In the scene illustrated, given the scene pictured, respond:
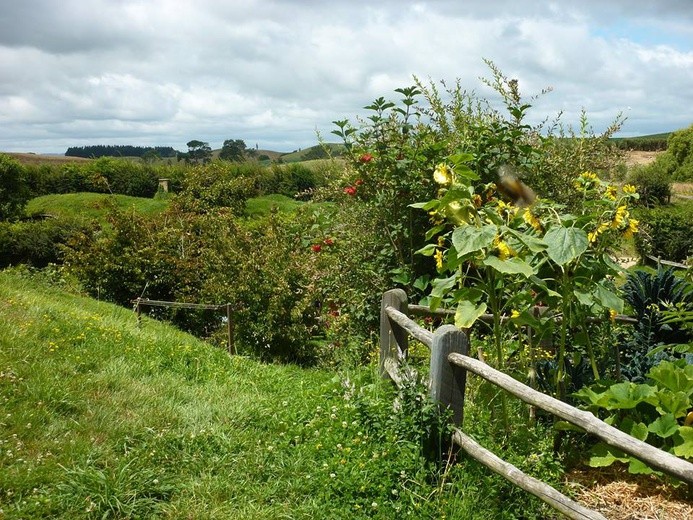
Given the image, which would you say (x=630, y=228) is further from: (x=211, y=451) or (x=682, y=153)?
(x=682, y=153)

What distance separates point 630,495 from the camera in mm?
3584

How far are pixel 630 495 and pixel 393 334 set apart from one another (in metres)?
2.11

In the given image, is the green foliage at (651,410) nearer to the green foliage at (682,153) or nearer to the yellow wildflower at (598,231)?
the yellow wildflower at (598,231)

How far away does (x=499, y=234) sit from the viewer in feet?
12.5

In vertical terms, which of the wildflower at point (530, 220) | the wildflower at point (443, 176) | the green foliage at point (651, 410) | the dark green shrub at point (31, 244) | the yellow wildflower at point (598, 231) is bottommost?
the dark green shrub at point (31, 244)

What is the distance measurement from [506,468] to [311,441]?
1398 mm

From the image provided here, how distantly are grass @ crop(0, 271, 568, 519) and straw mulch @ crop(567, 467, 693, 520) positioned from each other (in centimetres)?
31

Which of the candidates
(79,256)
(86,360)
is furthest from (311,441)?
(79,256)

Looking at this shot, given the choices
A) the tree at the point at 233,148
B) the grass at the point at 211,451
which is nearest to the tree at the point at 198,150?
the tree at the point at 233,148

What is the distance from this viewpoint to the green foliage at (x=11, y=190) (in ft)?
95.8

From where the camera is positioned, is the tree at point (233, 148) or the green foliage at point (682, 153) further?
the tree at point (233, 148)

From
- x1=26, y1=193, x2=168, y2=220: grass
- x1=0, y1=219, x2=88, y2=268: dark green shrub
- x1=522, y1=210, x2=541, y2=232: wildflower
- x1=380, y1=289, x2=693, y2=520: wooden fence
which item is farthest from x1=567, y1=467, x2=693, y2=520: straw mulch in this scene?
x1=26, y1=193, x2=168, y2=220: grass

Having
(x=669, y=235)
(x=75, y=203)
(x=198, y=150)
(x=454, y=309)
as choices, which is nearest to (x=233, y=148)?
(x=198, y=150)

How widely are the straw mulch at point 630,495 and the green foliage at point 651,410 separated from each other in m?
0.13
